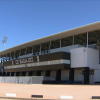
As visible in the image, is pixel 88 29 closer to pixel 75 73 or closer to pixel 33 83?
pixel 75 73

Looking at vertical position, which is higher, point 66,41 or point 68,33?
point 68,33

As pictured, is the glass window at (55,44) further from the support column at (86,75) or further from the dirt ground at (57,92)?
the dirt ground at (57,92)

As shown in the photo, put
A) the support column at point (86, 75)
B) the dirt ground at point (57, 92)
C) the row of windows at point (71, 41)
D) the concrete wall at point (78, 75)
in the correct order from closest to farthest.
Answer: the dirt ground at point (57, 92)
the support column at point (86, 75)
the row of windows at point (71, 41)
the concrete wall at point (78, 75)

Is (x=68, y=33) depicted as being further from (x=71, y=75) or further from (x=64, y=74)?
(x=64, y=74)

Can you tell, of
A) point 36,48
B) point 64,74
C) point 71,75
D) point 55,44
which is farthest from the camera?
point 36,48

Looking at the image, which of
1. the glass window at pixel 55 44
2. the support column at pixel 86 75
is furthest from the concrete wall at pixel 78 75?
the glass window at pixel 55 44

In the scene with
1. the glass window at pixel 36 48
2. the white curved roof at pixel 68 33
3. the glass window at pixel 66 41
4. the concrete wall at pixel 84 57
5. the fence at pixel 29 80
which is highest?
the white curved roof at pixel 68 33

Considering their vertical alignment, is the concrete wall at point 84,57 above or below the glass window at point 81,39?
below

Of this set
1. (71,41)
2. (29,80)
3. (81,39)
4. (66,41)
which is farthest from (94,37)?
(29,80)

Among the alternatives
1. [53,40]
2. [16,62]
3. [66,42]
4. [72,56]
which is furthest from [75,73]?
[16,62]

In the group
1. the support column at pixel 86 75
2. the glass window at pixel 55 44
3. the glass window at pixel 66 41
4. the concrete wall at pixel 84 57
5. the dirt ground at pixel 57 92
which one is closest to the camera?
the dirt ground at pixel 57 92

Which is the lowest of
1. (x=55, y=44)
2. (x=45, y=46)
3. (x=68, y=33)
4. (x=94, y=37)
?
(x=45, y=46)

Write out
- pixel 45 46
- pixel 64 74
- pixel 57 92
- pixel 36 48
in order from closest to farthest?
pixel 57 92 < pixel 64 74 < pixel 45 46 < pixel 36 48

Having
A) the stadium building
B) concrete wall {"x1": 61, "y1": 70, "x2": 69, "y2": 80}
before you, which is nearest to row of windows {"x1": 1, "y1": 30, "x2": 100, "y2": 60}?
the stadium building
